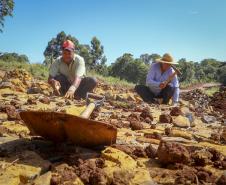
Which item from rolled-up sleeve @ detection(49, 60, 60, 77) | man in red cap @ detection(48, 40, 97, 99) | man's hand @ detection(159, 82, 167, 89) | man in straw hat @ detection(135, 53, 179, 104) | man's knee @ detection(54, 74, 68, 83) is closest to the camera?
man in red cap @ detection(48, 40, 97, 99)

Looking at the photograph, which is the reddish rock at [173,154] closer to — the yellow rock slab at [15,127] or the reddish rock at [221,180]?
the reddish rock at [221,180]

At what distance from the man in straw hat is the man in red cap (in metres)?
1.40

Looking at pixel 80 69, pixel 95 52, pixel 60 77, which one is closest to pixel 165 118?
Answer: pixel 80 69

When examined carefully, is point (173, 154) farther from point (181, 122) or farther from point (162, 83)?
point (162, 83)

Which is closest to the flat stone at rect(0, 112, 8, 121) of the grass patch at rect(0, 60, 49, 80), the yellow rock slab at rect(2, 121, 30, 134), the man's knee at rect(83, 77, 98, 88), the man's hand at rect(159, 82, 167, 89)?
the yellow rock slab at rect(2, 121, 30, 134)

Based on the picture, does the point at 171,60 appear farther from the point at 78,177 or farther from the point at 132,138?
the point at 78,177

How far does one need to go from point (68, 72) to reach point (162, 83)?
1.99m

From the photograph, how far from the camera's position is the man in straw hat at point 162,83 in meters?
7.14

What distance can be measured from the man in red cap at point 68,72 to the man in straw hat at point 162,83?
1398 millimetres

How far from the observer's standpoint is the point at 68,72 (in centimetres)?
656

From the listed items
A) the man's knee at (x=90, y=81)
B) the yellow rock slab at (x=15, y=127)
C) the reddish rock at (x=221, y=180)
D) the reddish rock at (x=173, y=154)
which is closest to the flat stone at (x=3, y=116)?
the yellow rock slab at (x=15, y=127)

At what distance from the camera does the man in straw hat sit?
7.14 meters

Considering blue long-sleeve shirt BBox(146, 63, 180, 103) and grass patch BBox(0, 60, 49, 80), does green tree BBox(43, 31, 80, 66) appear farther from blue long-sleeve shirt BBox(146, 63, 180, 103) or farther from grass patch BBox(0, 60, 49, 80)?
blue long-sleeve shirt BBox(146, 63, 180, 103)

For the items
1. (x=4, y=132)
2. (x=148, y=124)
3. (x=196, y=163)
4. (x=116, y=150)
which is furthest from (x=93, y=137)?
(x=148, y=124)
